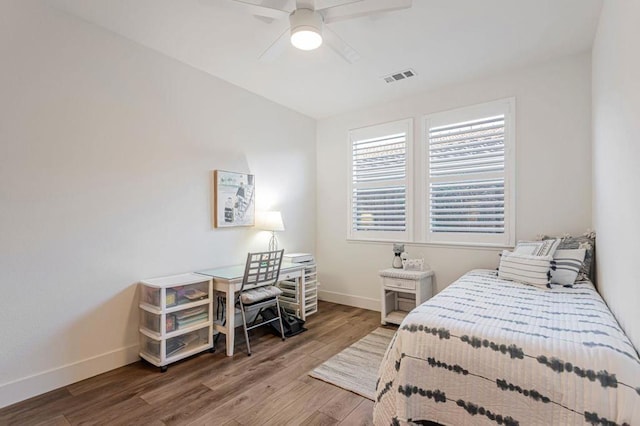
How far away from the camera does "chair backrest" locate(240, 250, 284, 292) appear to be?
9.55 ft

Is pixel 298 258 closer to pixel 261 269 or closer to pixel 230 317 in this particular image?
pixel 261 269

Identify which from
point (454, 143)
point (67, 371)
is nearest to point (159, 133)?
point (67, 371)

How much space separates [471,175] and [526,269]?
1.23 metres

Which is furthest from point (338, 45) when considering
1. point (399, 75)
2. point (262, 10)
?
point (399, 75)

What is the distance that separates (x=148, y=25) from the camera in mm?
2484

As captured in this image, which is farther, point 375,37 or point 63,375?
point 375,37

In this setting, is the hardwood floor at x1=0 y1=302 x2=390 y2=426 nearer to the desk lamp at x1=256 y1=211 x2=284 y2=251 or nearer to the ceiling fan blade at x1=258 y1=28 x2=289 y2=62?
the desk lamp at x1=256 y1=211 x2=284 y2=251

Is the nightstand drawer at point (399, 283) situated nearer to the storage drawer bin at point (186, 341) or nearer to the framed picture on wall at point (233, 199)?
the framed picture on wall at point (233, 199)

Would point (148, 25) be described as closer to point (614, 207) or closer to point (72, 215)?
point (72, 215)

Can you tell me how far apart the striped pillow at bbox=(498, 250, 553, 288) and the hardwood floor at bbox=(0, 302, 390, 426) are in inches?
63.1

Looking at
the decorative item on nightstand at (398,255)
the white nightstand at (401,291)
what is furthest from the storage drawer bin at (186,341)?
the decorative item on nightstand at (398,255)

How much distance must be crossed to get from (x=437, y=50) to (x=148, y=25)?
Result: 2.43 m

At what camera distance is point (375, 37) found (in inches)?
103

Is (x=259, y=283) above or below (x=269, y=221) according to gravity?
below
